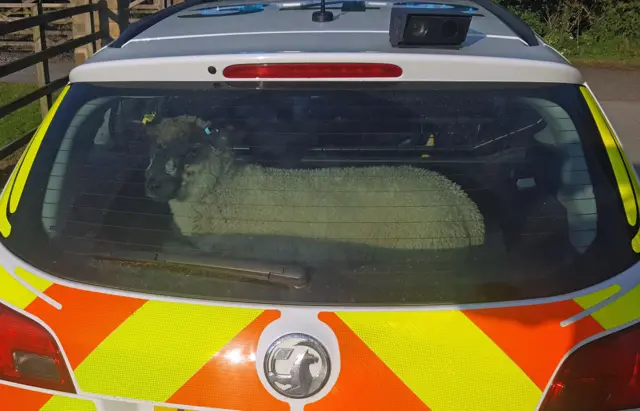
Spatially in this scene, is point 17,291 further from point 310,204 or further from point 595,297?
point 595,297

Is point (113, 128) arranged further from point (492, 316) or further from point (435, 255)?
point (492, 316)

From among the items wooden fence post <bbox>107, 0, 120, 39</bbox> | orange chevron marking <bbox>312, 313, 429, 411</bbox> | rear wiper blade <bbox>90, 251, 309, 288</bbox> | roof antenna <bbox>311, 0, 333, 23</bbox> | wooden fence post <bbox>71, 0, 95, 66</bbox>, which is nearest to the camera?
orange chevron marking <bbox>312, 313, 429, 411</bbox>

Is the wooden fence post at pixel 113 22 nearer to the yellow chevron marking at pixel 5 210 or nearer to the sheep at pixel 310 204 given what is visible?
the yellow chevron marking at pixel 5 210

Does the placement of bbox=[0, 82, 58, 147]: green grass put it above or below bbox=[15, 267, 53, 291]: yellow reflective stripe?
below

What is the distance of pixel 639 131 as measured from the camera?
8.89 metres

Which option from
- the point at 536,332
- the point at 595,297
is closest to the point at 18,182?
the point at 536,332

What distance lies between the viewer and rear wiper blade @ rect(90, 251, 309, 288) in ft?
6.04

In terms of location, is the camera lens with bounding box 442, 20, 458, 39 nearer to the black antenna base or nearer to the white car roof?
the white car roof

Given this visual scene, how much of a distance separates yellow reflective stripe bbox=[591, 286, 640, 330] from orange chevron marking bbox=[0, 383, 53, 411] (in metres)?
1.39

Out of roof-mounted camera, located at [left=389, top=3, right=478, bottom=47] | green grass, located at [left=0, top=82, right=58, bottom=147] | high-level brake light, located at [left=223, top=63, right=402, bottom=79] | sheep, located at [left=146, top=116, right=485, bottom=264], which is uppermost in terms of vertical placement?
roof-mounted camera, located at [left=389, top=3, right=478, bottom=47]

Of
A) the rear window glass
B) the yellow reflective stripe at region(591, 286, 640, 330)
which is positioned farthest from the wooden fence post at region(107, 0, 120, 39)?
the yellow reflective stripe at region(591, 286, 640, 330)

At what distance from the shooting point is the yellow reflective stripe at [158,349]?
178cm

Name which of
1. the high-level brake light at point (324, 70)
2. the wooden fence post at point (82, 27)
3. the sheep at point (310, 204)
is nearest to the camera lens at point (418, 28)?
the high-level brake light at point (324, 70)

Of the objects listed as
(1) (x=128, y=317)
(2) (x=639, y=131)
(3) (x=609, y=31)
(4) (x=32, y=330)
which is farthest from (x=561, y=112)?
(3) (x=609, y=31)
